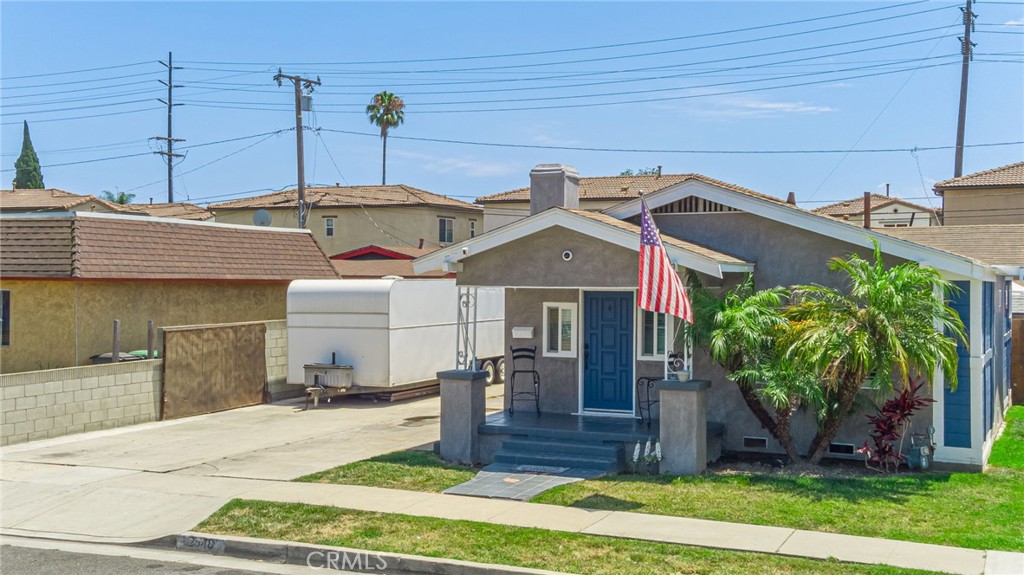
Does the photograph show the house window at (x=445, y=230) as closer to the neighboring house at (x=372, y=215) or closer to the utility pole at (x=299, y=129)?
the neighboring house at (x=372, y=215)

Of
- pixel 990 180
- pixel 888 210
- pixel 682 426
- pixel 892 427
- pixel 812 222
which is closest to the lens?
pixel 682 426

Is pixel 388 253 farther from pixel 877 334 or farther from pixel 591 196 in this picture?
pixel 877 334

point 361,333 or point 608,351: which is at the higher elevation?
point 361,333

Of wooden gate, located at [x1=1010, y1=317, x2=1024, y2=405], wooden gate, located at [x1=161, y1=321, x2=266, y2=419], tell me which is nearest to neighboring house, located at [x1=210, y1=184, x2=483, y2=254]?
wooden gate, located at [x1=161, y1=321, x2=266, y2=419]

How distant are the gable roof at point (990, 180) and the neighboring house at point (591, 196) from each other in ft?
41.7

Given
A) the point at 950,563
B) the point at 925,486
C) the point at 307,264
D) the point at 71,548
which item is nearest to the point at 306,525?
the point at 71,548

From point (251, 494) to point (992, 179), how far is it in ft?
115

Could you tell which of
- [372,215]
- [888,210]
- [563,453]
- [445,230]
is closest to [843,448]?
[563,453]

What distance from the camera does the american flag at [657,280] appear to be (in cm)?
1270

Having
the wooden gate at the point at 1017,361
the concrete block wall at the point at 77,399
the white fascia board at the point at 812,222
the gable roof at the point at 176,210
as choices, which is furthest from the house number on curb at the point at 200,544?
the gable roof at the point at 176,210

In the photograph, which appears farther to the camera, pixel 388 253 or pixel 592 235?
pixel 388 253

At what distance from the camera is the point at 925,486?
1270 cm

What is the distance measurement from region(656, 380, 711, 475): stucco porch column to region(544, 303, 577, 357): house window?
3186 millimetres

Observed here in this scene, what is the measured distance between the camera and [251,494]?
41.7 feet
